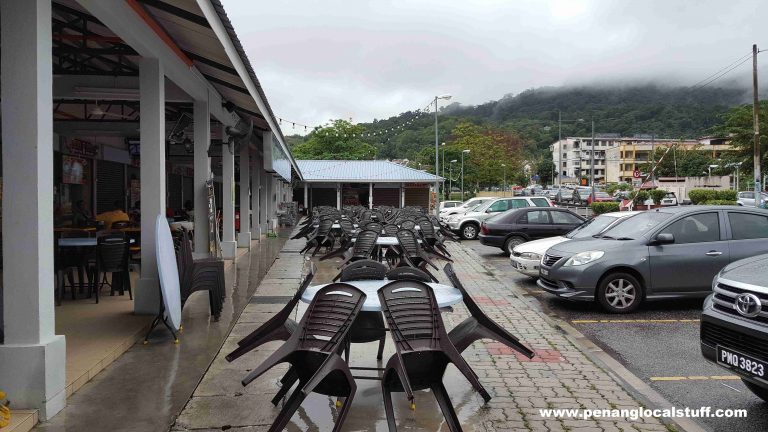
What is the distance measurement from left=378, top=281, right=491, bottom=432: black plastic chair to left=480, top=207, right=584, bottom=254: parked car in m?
11.7

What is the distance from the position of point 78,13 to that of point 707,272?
337 inches

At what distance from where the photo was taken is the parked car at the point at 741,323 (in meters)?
4.12

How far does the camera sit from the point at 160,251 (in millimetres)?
6219

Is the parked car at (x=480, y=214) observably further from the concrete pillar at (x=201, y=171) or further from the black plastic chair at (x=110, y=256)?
the black plastic chair at (x=110, y=256)

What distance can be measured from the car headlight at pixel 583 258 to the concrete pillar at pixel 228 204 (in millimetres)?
7584

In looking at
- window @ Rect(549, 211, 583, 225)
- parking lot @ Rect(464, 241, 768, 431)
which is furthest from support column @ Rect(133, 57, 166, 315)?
window @ Rect(549, 211, 583, 225)

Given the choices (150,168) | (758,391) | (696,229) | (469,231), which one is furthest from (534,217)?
(758,391)

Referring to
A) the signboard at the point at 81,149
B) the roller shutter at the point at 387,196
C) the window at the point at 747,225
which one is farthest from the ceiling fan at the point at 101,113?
the roller shutter at the point at 387,196

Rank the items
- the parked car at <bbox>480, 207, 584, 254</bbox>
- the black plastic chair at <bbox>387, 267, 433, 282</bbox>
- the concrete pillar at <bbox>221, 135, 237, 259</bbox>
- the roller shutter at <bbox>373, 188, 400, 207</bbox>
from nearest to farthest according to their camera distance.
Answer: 1. the black plastic chair at <bbox>387, 267, 433, 282</bbox>
2. the concrete pillar at <bbox>221, 135, 237, 259</bbox>
3. the parked car at <bbox>480, 207, 584, 254</bbox>
4. the roller shutter at <bbox>373, 188, 400, 207</bbox>

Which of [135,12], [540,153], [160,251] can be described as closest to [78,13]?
[135,12]

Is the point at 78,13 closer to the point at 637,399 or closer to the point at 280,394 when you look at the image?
the point at 280,394

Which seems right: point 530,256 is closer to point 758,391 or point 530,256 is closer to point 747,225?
point 747,225

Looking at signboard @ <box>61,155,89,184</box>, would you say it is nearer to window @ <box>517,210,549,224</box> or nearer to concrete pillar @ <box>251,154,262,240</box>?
concrete pillar @ <box>251,154,262,240</box>

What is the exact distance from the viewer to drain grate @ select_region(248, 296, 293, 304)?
28.7ft
